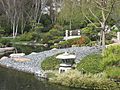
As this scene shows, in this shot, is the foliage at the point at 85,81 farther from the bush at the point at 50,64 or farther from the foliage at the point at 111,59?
the bush at the point at 50,64

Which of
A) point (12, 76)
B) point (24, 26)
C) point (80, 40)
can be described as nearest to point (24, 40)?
point (24, 26)

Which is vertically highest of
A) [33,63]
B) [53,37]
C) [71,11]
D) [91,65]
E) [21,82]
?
[71,11]

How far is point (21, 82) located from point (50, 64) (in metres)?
2.84

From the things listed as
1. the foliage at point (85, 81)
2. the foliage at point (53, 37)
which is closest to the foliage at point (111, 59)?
the foliage at point (85, 81)

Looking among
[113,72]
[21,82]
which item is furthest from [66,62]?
[113,72]

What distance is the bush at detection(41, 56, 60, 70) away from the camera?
53.1 ft

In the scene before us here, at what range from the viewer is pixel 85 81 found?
42.7 feet

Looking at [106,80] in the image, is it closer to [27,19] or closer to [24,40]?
[24,40]

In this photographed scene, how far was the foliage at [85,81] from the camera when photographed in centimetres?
1263

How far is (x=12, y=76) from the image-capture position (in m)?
15.4

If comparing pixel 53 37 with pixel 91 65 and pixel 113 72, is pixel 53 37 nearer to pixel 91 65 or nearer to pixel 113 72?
pixel 91 65

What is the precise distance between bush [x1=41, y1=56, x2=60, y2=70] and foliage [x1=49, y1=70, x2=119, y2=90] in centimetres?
227

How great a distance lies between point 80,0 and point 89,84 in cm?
838

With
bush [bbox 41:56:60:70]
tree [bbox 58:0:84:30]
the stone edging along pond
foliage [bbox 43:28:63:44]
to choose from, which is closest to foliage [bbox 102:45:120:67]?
the stone edging along pond
